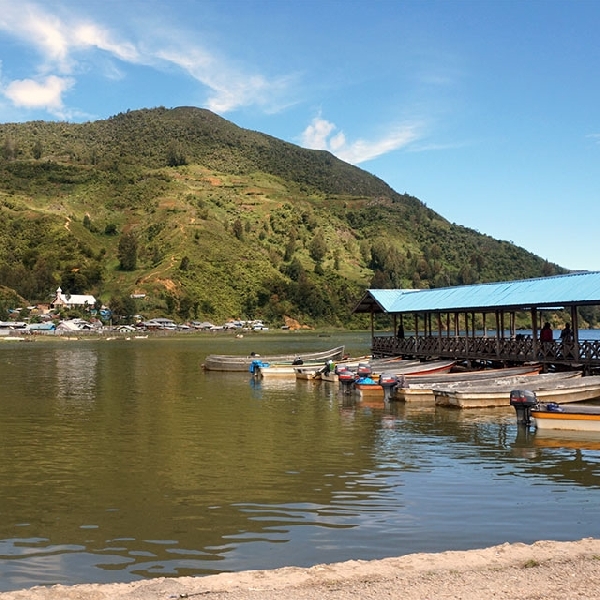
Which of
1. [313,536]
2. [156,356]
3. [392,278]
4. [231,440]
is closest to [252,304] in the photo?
[392,278]

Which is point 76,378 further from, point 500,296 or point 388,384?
point 500,296

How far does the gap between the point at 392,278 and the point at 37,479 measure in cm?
15445

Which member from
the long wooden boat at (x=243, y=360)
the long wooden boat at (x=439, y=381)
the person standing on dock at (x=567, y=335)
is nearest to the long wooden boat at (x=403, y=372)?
the long wooden boat at (x=439, y=381)

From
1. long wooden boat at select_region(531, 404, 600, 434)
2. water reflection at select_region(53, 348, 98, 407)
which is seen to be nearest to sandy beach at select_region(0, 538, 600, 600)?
long wooden boat at select_region(531, 404, 600, 434)

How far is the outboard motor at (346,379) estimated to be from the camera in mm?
31344

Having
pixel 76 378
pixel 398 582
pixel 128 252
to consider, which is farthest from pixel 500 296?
pixel 128 252

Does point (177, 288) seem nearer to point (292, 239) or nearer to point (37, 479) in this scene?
point (292, 239)

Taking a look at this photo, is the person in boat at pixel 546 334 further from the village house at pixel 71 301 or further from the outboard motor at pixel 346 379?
the village house at pixel 71 301

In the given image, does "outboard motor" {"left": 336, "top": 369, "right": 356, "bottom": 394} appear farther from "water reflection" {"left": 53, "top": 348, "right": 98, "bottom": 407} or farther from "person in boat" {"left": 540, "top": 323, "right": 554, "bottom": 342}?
"water reflection" {"left": 53, "top": 348, "right": 98, "bottom": 407}

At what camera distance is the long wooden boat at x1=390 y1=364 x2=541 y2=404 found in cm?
2841

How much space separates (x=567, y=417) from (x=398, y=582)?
554 inches

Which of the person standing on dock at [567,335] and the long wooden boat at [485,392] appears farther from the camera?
the person standing on dock at [567,335]

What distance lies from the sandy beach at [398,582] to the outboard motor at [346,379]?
72.9 ft

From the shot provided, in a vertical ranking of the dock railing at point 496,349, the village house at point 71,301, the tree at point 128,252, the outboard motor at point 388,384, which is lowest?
the outboard motor at point 388,384
